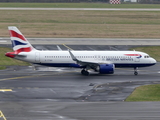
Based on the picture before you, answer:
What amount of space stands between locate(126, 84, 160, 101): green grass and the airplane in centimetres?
772

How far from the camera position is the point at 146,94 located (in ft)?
116

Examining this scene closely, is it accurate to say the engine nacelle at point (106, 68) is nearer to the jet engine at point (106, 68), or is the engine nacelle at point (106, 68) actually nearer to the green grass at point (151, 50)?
the jet engine at point (106, 68)

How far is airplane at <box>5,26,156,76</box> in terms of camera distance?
45750 mm

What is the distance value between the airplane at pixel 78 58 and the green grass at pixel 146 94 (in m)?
7.72

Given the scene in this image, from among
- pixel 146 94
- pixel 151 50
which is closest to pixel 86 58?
pixel 146 94

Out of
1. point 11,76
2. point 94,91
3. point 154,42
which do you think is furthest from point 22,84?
point 154,42

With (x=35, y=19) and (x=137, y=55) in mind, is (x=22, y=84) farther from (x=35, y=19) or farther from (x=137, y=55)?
(x=35, y=19)

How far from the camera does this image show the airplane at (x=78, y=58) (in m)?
45.8

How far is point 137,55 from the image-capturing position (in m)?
47.8

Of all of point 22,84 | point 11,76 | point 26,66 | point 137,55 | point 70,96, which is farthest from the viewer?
point 26,66

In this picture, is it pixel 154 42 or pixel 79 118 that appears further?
pixel 154 42

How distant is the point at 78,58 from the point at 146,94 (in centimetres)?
1365

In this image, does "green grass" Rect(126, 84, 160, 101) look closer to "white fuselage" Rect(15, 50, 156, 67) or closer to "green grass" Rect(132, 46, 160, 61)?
"white fuselage" Rect(15, 50, 156, 67)

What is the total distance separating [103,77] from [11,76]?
11540 millimetres
